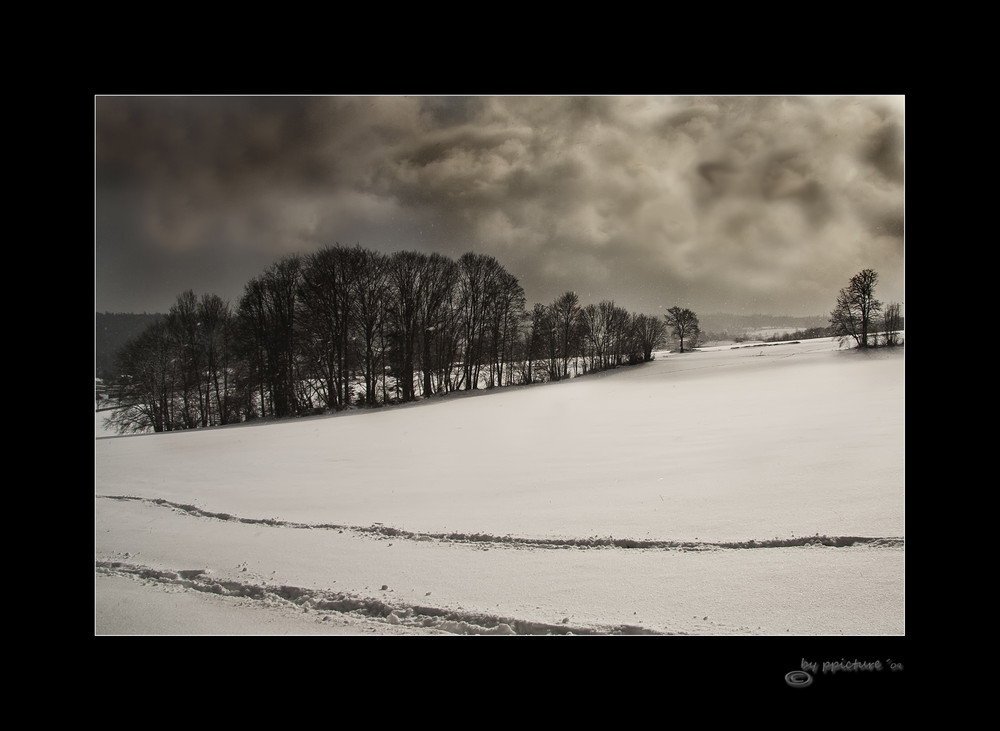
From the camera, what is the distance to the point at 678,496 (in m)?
2.60

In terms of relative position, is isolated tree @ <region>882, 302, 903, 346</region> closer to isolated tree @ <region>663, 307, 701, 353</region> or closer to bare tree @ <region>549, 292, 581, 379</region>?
isolated tree @ <region>663, 307, 701, 353</region>

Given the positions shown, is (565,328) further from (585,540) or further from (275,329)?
(275,329)

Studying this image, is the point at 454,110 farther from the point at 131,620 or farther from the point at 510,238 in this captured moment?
the point at 131,620

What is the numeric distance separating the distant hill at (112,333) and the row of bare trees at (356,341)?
0.11 metres

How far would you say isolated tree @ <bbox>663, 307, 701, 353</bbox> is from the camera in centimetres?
323

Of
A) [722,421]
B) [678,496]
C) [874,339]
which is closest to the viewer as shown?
[678,496]

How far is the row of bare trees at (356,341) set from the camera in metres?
3.26

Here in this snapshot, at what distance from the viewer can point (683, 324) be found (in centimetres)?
326

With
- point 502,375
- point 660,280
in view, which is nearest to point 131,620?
point 502,375

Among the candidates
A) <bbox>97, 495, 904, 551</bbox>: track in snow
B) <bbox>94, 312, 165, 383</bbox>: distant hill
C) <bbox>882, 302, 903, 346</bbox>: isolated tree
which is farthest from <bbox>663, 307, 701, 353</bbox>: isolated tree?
<bbox>94, 312, 165, 383</bbox>: distant hill

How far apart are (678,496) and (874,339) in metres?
1.93

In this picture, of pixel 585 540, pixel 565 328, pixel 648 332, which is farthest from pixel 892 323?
pixel 585 540
